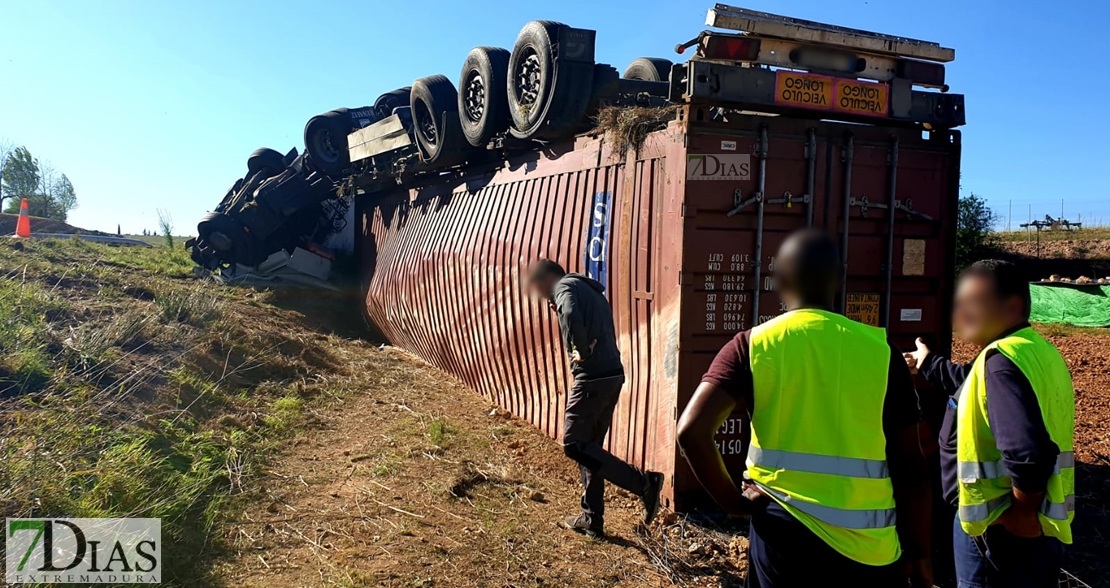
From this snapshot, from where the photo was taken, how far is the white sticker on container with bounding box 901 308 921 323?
548 cm

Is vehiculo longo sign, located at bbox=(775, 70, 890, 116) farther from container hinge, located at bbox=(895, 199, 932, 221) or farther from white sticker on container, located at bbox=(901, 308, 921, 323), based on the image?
white sticker on container, located at bbox=(901, 308, 921, 323)

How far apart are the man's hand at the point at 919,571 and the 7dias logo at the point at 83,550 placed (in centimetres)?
340

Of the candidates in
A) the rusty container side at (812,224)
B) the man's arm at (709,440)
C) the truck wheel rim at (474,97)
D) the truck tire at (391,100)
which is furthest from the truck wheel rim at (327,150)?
the man's arm at (709,440)

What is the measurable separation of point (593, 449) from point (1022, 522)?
8.28 feet

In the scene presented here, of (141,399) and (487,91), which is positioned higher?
(487,91)

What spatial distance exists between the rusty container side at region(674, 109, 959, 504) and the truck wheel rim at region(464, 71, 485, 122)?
4.14 m

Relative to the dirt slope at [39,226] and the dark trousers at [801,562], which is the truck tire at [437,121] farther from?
the dirt slope at [39,226]

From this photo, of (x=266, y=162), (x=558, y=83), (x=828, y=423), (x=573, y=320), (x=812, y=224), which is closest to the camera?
(x=828, y=423)

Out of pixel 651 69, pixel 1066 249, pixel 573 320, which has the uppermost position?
pixel 651 69

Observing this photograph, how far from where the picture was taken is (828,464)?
2.14 metres

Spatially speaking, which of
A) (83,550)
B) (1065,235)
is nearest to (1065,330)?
(83,550)

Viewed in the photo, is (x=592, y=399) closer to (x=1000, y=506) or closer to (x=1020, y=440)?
(x=1000, y=506)

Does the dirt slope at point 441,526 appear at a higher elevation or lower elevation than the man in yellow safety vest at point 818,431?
lower

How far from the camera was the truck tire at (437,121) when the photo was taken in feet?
29.9
